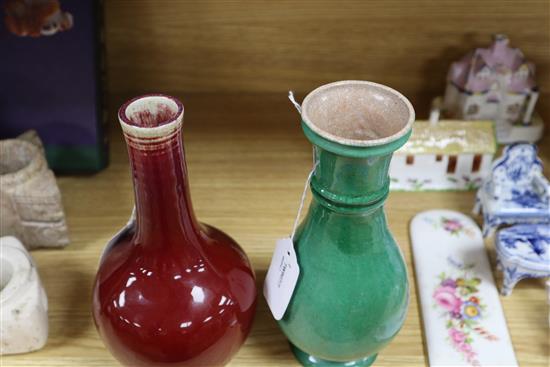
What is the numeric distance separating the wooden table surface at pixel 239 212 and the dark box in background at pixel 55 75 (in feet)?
0.22

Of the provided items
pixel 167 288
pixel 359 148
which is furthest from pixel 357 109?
pixel 167 288

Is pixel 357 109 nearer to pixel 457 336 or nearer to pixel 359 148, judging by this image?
pixel 359 148

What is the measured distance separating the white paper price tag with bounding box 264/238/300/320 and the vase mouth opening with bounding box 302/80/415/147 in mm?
109

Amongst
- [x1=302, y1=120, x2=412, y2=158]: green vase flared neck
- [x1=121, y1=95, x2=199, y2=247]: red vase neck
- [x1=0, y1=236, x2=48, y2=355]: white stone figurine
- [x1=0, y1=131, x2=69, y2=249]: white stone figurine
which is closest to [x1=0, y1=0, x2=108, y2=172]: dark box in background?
[x1=0, y1=131, x2=69, y2=249]: white stone figurine

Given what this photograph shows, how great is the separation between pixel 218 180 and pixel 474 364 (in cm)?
37

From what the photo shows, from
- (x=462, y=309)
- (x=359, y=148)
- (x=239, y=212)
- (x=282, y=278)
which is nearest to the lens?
(x=359, y=148)

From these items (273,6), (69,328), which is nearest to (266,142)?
(273,6)

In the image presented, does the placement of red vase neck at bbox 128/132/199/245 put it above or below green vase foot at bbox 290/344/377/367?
above

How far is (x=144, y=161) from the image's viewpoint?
19.0 inches

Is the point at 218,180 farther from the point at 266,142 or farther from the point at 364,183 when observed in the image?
the point at 364,183

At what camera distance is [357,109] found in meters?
0.52

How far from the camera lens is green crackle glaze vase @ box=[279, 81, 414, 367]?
48 centimetres

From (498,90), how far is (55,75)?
0.53m

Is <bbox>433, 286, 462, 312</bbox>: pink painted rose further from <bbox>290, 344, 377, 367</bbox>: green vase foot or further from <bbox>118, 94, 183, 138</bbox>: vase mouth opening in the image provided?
<bbox>118, 94, 183, 138</bbox>: vase mouth opening
